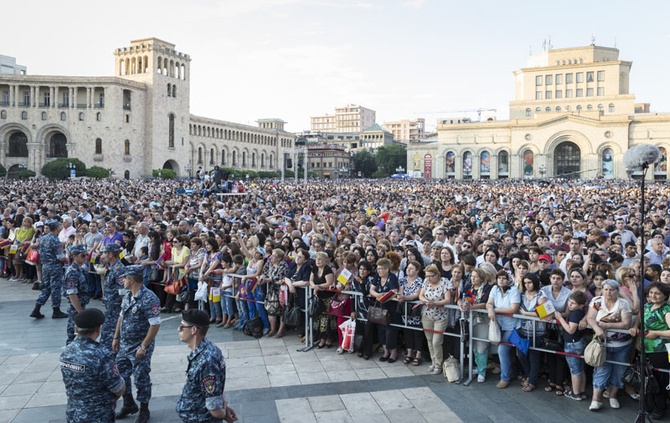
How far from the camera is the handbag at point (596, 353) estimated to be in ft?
20.7

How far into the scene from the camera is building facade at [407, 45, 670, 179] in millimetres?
79062

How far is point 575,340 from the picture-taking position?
21.9 ft

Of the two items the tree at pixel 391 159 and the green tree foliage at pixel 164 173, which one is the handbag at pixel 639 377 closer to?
the green tree foliage at pixel 164 173

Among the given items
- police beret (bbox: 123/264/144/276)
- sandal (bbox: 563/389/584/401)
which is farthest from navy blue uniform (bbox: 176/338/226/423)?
sandal (bbox: 563/389/584/401)

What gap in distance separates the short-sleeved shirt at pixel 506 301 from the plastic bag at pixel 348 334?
225 cm

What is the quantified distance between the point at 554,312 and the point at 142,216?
42.7ft

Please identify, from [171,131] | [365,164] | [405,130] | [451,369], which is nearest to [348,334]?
[451,369]

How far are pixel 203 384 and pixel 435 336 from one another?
4.10m

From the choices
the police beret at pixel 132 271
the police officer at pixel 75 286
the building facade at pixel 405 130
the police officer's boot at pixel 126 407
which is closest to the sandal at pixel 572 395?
the police officer's boot at pixel 126 407

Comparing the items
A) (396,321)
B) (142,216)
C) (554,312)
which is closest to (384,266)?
(396,321)

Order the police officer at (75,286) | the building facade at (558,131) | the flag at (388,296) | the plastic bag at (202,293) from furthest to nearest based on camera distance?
the building facade at (558,131) < the plastic bag at (202,293) < the flag at (388,296) < the police officer at (75,286)

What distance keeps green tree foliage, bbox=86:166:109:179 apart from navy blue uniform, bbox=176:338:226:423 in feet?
221

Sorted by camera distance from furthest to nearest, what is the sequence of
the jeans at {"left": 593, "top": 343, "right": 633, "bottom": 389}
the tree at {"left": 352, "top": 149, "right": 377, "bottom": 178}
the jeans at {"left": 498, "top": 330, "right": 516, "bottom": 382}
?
the tree at {"left": 352, "top": 149, "right": 377, "bottom": 178} < the jeans at {"left": 498, "top": 330, "right": 516, "bottom": 382} < the jeans at {"left": 593, "top": 343, "right": 633, "bottom": 389}

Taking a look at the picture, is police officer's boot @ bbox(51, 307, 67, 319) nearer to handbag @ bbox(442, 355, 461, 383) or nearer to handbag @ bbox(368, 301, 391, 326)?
handbag @ bbox(368, 301, 391, 326)
